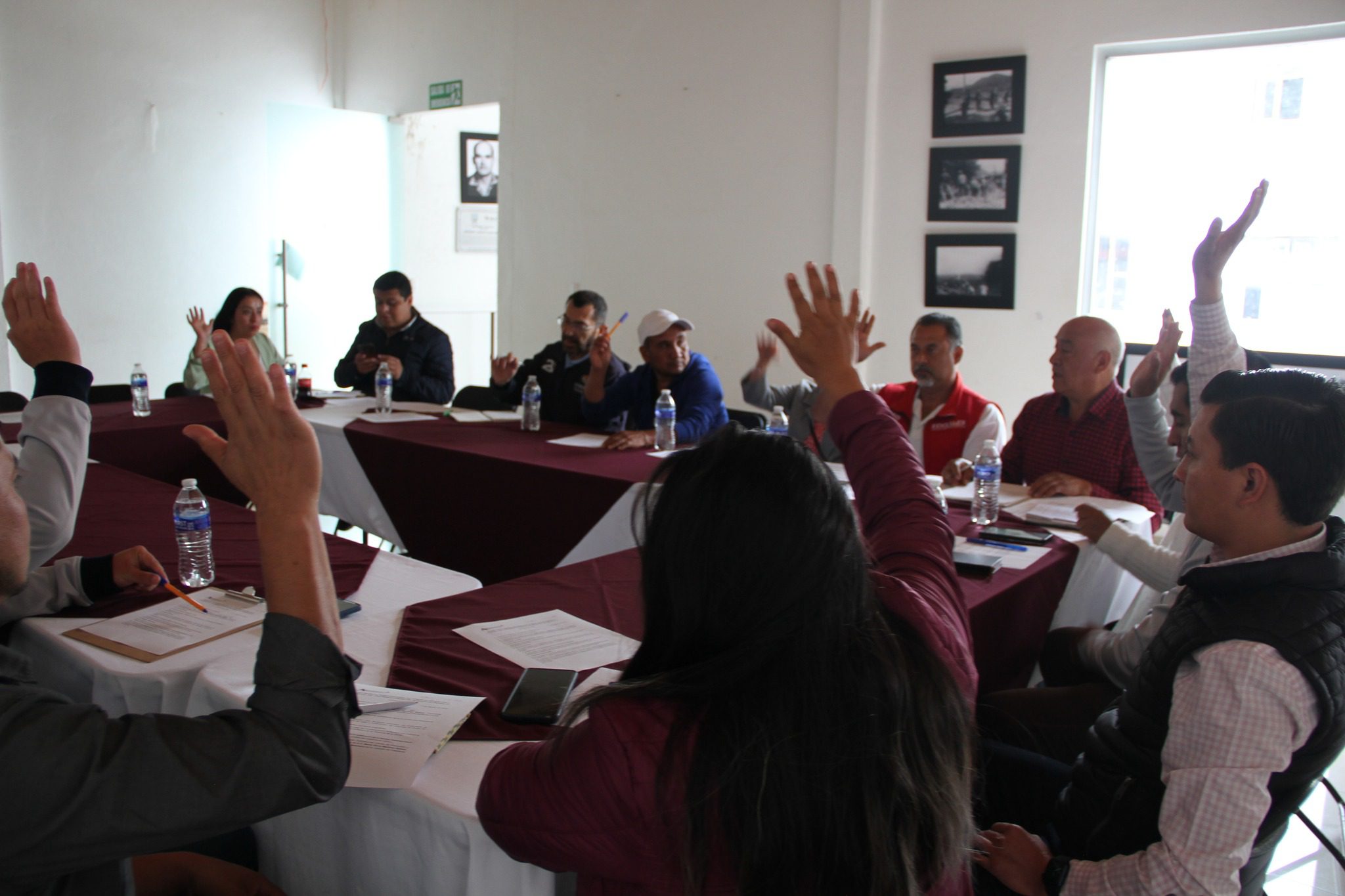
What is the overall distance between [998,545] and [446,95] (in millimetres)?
5582

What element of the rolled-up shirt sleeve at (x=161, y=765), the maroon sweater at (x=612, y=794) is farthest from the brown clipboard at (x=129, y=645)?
the maroon sweater at (x=612, y=794)

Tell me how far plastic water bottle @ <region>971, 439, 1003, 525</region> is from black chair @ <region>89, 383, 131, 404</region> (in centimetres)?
391

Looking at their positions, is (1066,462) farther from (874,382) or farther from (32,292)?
(32,292)

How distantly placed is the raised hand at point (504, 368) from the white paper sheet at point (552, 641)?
9.87ft

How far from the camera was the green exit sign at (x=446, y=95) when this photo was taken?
659cm

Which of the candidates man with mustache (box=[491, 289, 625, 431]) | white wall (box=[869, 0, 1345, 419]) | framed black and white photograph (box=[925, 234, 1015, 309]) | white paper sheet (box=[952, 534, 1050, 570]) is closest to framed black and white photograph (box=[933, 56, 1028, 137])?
white wall (box=[869, 0, 1345, 419])

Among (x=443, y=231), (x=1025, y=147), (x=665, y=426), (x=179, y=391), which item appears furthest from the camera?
(x=443, y=231)

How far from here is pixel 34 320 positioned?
4.81 ft

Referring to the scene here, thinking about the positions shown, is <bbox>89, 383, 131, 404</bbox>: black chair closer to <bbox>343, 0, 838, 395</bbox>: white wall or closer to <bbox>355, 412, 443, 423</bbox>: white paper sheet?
<bbox>355, 412, 443, 423</bbox>: white paper sheet

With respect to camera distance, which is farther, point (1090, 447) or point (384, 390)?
point (384, 390)

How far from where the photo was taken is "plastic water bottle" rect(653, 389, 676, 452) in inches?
142

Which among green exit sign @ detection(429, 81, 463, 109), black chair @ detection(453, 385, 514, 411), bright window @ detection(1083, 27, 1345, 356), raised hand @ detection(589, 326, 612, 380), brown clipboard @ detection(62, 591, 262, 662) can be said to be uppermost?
green exit sign @ detection(429, 81, 463, 109)

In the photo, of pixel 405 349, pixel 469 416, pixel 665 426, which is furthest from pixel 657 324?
pixel 405 349

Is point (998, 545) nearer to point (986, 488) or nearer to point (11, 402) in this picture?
point (986, 488)
